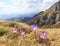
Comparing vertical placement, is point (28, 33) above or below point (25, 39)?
below

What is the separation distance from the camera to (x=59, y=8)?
19600cm

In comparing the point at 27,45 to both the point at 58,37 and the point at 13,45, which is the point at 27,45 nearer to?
the point at 13,45

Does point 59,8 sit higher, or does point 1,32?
point 1,32

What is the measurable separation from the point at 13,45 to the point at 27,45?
0.36m

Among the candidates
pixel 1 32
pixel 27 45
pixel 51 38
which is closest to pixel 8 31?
pixel 1 32

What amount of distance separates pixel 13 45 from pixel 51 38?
1.50 metres

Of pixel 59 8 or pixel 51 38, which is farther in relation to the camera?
pixel 59 8

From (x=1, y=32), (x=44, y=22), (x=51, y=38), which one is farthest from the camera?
(x=44, y=22)

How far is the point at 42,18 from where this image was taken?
187m

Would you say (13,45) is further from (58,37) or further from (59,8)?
(59,8)

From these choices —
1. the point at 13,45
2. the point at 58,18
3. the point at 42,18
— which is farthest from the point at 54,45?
the point at 42,18

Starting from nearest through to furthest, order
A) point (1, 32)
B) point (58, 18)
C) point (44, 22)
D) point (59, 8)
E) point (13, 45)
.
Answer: point (13, 45) → point (1, 32) → point (58, 18) → point (44, 22) → point (59, 8)

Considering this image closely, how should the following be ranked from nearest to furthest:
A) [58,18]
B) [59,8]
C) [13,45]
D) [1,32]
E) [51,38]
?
1. [13,45]
2. [51,38]
3. [1,32]
4. [58,18]
5. [59,8]

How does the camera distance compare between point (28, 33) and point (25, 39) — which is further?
point (28, 33)
